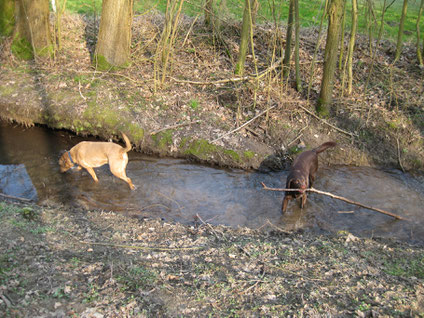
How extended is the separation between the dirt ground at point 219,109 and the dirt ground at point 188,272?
11.2 feet

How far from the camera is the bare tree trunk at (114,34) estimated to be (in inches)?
398

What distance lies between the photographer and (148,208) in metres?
6.97

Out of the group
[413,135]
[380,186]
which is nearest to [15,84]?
[380,186]

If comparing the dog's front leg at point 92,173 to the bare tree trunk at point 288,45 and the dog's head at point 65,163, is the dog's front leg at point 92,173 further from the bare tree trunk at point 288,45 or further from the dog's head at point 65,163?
the bare tree trunk at point 288,45

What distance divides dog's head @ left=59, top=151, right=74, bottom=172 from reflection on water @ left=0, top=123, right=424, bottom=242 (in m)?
0.21

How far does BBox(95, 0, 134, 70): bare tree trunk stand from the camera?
10.1 metres

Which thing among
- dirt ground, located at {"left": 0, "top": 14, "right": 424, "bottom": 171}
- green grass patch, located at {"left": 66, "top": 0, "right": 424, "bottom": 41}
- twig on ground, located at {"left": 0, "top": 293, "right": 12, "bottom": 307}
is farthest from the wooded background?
twig on ground, located at {"left": 0, "top": 293, "right": 12, "bottom": 307}

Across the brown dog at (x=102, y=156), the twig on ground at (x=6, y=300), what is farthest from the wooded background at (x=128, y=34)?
the twig on ground at (x=6, y=300)

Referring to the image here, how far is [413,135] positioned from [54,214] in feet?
29.1

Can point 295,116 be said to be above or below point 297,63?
below

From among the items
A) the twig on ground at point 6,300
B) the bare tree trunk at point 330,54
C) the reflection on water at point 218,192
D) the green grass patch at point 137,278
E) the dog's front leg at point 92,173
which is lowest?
the reflection on water at point 218,192

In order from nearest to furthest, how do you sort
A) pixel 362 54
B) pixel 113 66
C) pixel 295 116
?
pixel 295 116
pixel 113 66
pixel 362 54

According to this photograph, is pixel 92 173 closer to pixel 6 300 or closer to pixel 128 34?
pixel 6 300

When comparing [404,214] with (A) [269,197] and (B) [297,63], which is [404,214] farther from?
(B) [297,63]
